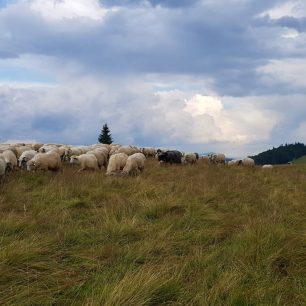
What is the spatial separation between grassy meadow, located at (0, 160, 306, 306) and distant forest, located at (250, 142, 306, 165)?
Answer: 129 metres

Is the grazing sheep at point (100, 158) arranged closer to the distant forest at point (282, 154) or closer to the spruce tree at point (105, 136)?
the spruce tree at point (105, 136)

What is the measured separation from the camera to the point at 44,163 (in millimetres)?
19594

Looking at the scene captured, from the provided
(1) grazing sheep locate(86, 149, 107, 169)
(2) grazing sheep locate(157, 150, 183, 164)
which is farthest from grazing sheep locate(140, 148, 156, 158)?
(1) grazing sheep locate(86, 149, 107, 169)

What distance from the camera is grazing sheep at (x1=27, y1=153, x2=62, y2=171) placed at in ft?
63.9

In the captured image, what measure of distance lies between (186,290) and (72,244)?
8.17 ft

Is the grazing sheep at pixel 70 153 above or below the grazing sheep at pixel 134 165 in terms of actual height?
above

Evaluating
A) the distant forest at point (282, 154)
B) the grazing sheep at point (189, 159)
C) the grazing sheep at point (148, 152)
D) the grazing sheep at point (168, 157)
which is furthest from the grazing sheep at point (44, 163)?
the distant forest at point (282, 154)

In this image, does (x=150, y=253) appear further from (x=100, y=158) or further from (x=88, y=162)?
(x=100, y=158)

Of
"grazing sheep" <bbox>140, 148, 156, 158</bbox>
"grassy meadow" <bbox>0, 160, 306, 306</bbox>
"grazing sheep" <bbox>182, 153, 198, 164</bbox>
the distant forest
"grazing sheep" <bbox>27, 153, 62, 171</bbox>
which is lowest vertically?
"grassy meadow" <bbox>0, 160, 306, 306</bbox>

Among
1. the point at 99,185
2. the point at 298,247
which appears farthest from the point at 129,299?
the point at 99,185

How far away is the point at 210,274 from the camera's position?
5711 millimetres

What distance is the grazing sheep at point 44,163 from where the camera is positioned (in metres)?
19.5

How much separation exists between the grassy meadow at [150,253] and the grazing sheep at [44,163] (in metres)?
8.24

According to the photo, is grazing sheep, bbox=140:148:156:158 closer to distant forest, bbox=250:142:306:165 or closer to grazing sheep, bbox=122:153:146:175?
grazing sheep, bbox=122:153:146:175
